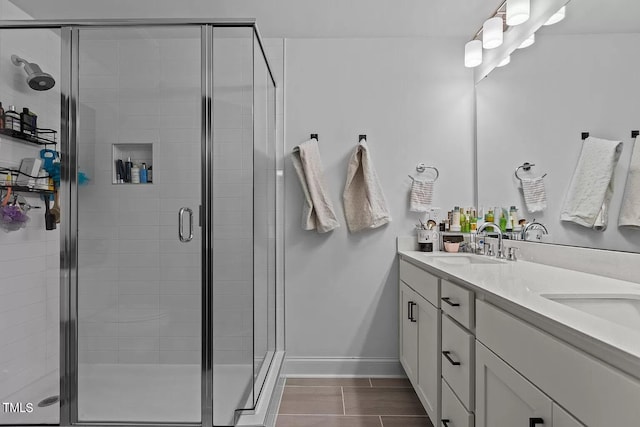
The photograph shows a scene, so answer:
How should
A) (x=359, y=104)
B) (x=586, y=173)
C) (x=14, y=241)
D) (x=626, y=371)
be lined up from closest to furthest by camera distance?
(x=626, y=371) < (x=586, y=173) < (x=14, y=241) < (x=359, y=104)

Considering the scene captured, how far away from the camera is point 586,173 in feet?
5.63

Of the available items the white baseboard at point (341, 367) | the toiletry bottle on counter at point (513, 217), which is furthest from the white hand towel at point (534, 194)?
the white baseboard at point (341, 367)

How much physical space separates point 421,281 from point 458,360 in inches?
25.0

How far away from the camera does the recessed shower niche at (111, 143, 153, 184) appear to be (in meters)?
1.95

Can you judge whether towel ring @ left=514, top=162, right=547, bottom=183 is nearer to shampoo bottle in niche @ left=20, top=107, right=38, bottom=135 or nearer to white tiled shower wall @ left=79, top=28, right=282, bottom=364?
white tiled shower wall @ left=79, top=28, right=282, bottom=364

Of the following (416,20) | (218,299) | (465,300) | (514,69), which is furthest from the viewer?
(416,20)

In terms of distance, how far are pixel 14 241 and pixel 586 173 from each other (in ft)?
8.45

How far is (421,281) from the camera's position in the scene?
2205mm

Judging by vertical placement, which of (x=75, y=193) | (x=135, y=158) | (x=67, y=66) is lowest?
(x=75, y=193)

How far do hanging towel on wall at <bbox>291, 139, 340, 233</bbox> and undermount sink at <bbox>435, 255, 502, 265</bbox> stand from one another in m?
0.73

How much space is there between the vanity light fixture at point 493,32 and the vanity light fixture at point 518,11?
202mm

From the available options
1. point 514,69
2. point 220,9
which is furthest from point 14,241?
point 514,69

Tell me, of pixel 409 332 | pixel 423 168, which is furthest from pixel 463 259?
pixel 423 168

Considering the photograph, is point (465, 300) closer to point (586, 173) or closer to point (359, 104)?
point (586, 173)
